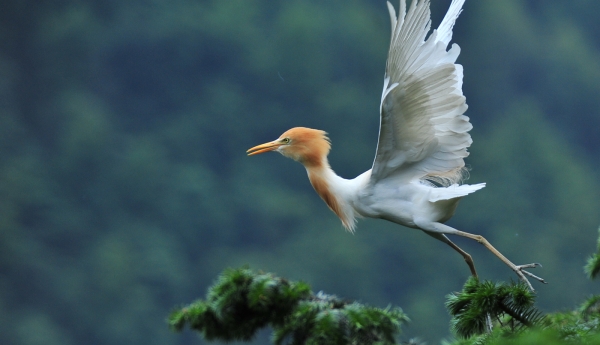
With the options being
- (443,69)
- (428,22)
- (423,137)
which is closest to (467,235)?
(423,137)

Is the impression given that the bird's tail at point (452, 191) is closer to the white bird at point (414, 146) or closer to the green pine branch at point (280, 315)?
the white bird at point (414, 146)

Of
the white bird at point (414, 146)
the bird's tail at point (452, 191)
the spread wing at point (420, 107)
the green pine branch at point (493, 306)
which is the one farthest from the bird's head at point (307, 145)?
the green pine branch at point (493, 306)

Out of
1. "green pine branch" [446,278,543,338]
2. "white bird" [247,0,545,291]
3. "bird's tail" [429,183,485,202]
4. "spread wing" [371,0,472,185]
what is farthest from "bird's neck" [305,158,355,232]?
"green pine branch" [446,278,543,338]

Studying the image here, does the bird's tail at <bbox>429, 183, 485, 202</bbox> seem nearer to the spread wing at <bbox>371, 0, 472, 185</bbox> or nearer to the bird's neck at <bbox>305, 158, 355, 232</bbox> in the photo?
the spread wing at <bbox>371, 0, 472, 185</bbox>

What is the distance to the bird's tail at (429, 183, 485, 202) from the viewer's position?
1.52 metres

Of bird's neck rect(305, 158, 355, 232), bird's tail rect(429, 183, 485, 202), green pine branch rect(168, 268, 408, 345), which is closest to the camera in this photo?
green pine branch rect(168, 268, 408, 345)

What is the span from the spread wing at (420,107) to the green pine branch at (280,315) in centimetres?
38

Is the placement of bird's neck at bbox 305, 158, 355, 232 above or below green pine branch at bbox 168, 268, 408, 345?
above

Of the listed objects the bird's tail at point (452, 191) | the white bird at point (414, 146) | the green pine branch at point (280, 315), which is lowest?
the green pine branch at point (280, 315)

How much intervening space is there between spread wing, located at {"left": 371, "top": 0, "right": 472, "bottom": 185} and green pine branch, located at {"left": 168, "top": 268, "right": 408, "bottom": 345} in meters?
0.38

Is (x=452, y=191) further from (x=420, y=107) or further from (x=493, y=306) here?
(x=493, y=306)

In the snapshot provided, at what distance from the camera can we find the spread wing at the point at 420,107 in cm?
142

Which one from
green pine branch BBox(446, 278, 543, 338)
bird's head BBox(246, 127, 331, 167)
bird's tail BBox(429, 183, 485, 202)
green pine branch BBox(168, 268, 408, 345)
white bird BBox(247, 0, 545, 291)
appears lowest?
green pine branch BBox(446, 278, 543, 338)

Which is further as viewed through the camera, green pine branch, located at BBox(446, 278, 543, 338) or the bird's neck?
the bird's neck
